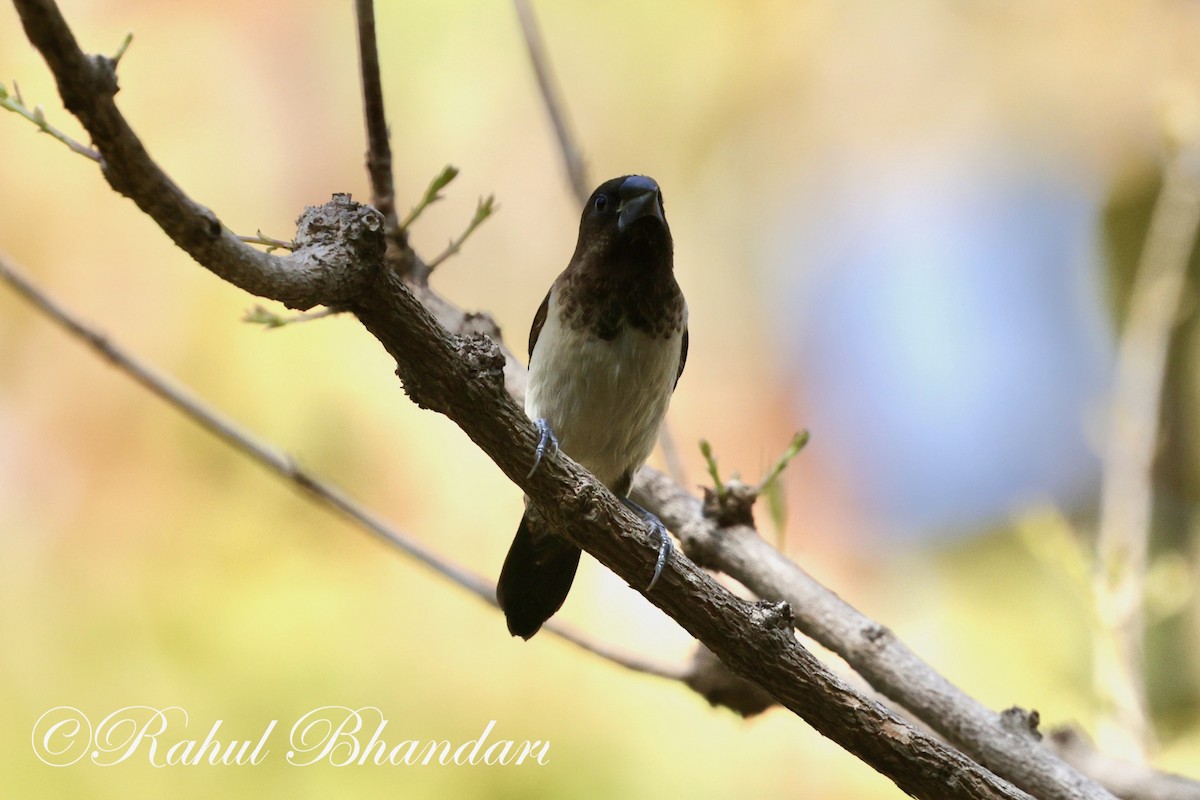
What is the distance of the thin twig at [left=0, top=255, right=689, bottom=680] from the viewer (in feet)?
8.41

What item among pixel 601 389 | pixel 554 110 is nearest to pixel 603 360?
pixel 601 389

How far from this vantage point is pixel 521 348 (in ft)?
13.1

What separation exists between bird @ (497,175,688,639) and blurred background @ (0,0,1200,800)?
125cm

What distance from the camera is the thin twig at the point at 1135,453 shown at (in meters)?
2.90

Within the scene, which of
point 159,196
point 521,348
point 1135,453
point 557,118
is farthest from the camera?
point 521,348

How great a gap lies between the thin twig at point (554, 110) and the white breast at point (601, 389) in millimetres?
484

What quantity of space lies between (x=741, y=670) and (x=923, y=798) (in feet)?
1.19

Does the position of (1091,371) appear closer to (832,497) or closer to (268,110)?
(832,497)

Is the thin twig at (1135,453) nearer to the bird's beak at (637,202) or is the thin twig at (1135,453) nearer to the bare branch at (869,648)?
the bare branch at (869,648)

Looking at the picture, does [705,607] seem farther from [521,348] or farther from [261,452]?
[521,348]

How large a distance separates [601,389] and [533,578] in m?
0.48

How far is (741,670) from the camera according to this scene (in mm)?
1857

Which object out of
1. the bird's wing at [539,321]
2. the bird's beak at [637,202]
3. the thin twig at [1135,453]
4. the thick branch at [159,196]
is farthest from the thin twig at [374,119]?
the thin twig at [1135,453]

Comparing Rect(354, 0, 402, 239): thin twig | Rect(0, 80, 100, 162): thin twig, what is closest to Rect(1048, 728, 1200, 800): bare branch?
Rect(354, 0, 402, 239): thin twig
